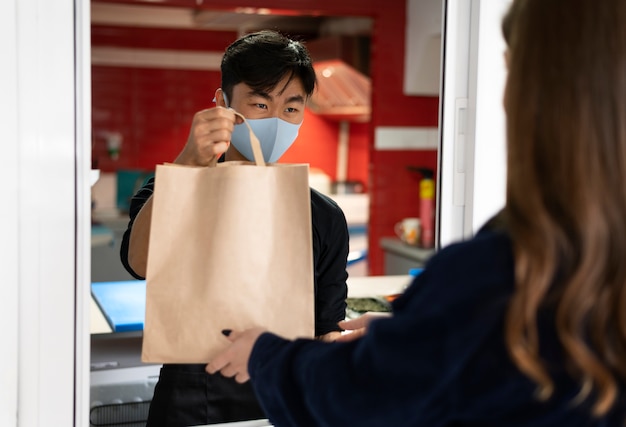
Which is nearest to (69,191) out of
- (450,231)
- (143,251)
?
(143,251)

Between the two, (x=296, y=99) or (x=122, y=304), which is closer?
(x=296, y=99)

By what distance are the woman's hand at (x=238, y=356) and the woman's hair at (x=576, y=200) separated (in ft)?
1.41

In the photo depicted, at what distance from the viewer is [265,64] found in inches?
54.6

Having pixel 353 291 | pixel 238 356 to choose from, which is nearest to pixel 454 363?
pixel 238 356

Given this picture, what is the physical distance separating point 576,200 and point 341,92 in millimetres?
4340

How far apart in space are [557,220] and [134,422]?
1.47m

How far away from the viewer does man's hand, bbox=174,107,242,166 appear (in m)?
1.10

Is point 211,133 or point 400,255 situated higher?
point 211,133

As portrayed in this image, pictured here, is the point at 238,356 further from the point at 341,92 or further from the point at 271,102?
the point at 341,92

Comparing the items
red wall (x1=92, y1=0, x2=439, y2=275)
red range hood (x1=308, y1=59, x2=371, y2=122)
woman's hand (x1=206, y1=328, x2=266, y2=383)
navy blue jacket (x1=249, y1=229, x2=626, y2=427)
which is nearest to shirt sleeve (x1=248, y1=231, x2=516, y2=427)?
navy blue jacket (x1=249, y1=229, x2=626, y2=427)

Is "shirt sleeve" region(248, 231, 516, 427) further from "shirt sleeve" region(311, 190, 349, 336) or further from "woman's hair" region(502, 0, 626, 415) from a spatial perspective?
"shirt sleeve" region(311, 190, 349, 336)

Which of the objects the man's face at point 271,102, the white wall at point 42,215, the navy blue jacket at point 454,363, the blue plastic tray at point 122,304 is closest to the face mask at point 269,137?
the man's face at point 271,102

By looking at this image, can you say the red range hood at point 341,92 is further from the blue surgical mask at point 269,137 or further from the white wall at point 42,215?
the white wall at point 42,215

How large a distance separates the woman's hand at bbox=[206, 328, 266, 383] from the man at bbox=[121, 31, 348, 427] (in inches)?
11.3
